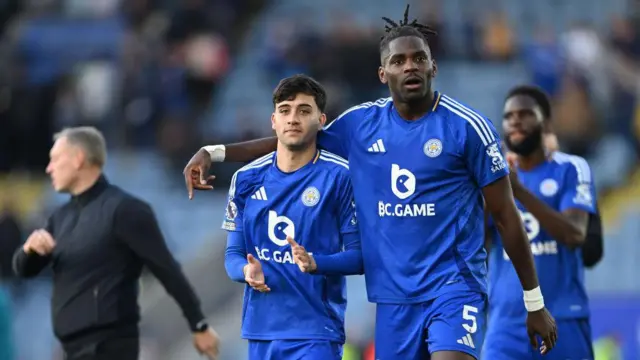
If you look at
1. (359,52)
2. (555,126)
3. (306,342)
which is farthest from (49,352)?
(306,342)

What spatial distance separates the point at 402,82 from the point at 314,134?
64cm

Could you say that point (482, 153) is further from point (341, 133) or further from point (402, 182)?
point (341, 133)

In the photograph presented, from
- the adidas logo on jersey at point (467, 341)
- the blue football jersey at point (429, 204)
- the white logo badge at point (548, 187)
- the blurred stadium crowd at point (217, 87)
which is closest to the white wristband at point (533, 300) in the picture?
the blue football jersey at point (429, 204)

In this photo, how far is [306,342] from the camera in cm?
684

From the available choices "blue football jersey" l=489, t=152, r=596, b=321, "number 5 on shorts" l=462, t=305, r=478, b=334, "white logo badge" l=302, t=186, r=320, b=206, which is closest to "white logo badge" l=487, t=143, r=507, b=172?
"number 5 on shorts" l=462, t=305, r=478, b=334

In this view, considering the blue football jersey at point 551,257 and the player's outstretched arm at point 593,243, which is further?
the player's outstretched arm at point 593,243

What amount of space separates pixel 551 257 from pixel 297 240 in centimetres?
214

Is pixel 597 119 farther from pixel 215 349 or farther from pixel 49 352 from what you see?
pixel 215 349

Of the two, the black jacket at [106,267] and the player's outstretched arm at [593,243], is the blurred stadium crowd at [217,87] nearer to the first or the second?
the player's outstretched arm at [593,243]

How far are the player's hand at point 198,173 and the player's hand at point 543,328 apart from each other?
6.10 ft

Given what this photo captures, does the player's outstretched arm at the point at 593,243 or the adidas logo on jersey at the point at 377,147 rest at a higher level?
the adidas logo on jersey at the point at 377,147

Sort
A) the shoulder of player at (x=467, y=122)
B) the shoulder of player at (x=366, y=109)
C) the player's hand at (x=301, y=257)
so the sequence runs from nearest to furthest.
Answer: the player's hand at (x=301, y=257), the shoulder of player at (x=467, y=122), the shoulder of player at (x=366, y=109)

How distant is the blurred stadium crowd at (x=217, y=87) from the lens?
16.2 meters

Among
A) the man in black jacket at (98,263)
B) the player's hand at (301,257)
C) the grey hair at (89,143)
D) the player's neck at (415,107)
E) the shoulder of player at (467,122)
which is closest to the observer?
the player's hand at (301,257)
